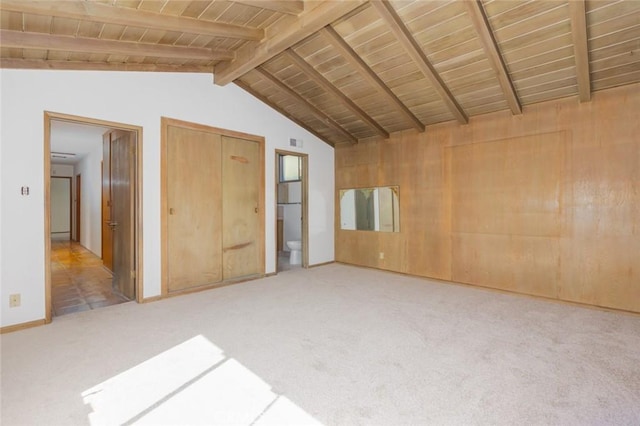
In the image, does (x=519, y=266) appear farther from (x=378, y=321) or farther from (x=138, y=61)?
(x=138, y=61)

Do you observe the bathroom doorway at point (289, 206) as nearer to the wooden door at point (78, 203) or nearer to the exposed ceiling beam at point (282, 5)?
the exposed ceiling beam at point (282, 5)

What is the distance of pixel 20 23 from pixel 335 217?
16.2 feet

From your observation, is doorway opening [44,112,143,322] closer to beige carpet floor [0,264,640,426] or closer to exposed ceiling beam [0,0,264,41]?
beige carpet floor [0,264,640,426]

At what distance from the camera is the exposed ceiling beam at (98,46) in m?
2.55

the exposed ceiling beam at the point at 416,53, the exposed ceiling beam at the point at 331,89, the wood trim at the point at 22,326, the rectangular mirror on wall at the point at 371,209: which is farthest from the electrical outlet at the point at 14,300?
the rectangular mirror on wall at the point at 371,209

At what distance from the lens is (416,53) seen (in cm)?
328

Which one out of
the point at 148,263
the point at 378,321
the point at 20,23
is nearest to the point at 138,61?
the point at 20,23

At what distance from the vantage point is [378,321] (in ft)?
10.2

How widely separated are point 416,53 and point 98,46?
3092 millimetres

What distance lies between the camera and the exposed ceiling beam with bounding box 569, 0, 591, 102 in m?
2.52

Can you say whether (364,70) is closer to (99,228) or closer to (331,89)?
(331,89)

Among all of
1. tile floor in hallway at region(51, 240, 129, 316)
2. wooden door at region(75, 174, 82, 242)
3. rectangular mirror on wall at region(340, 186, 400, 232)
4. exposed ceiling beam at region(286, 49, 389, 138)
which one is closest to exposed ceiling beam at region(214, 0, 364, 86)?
exposed ceiling beam at region(286, 49, 389, 138)

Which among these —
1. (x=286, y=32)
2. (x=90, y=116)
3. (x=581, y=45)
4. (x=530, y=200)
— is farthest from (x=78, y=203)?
(x=581, y=45)

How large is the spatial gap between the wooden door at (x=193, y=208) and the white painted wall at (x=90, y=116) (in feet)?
0.56
